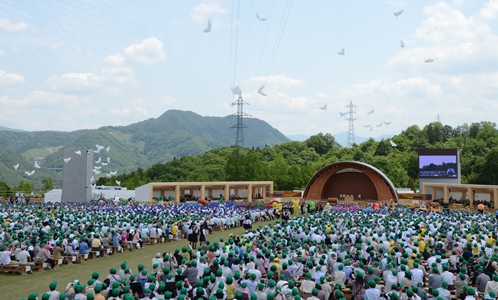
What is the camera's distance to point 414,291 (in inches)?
357

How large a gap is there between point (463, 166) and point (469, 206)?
33.7m

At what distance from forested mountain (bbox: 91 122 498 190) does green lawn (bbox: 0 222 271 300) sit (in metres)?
39.6

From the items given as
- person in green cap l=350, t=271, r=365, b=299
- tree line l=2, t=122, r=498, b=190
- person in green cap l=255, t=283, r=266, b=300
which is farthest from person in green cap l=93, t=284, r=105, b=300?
tree line l=2, t=122, r=498, b=190

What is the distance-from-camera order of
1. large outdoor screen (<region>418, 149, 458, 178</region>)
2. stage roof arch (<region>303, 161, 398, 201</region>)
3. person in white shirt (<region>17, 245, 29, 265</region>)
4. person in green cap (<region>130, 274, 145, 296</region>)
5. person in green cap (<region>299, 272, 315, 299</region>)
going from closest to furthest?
person in green cap (<region>130, 274, 145, 296</region>), person in green cap (<region>299, 272, 315, 299</region>), person in white shirt (<region>17, 245, 29, 265</region>), stage roof arch (<region>303, 161, 398, 201</region>), large outdoor screen (<region>418, 149, 458, 178</region>)

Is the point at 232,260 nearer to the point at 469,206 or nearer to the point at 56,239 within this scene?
the point at 56,239

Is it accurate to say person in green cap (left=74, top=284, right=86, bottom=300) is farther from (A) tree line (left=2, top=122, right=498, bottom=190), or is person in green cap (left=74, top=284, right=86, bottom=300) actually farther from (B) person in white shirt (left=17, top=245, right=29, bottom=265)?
(A) tree line (left=2, top=122, right=498, bottom=190)

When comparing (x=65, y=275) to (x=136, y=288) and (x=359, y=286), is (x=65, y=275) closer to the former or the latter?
(x=136, y=288)

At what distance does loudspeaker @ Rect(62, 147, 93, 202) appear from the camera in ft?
137

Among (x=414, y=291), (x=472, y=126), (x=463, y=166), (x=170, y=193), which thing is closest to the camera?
(x=414, y=291)

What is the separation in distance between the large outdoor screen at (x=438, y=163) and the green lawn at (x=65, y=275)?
118 ft

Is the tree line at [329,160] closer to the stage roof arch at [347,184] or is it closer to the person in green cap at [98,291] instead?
the stage roof arch at [347,184]

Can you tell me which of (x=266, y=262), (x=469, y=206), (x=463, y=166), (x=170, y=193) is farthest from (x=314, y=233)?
(x=463, y=166)

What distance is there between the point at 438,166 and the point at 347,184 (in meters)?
10.1

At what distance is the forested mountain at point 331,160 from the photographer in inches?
2359
